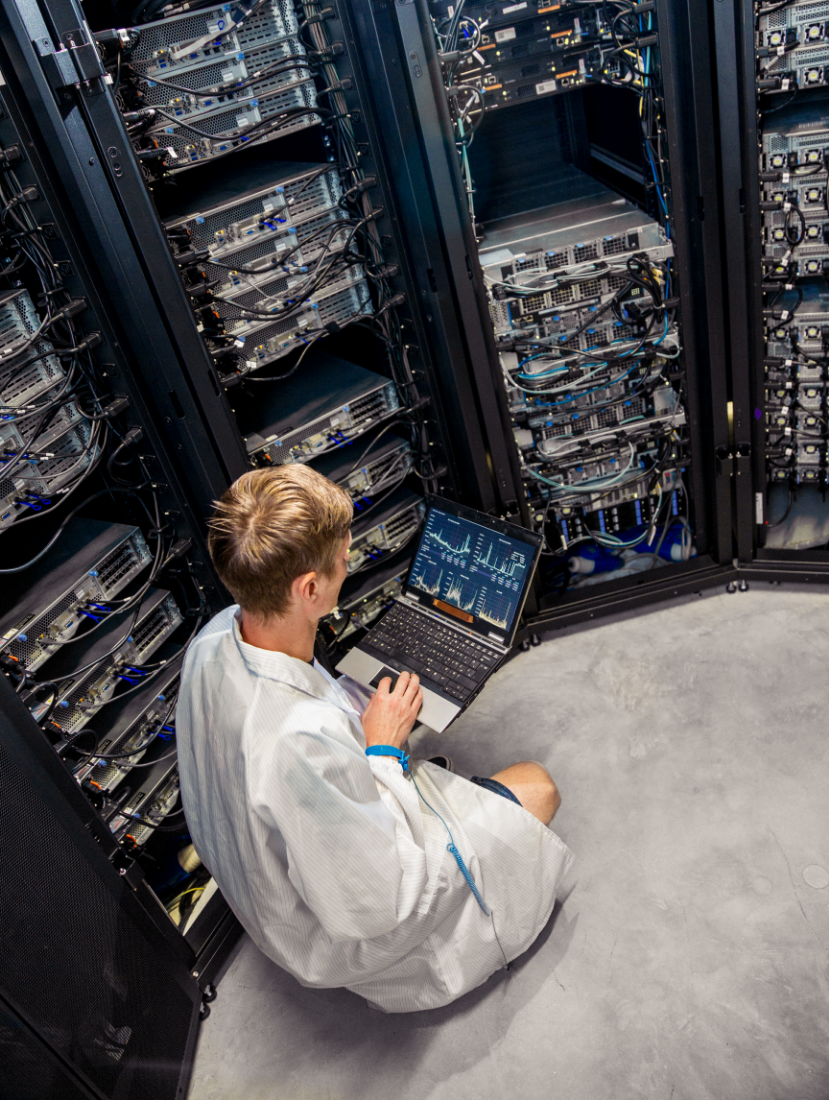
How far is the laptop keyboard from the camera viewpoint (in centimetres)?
227

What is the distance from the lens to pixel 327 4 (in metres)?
2.20

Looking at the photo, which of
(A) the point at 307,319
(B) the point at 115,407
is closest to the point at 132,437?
(B) the point at 115,407

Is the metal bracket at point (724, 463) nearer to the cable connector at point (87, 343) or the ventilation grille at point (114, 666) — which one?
the ventilation grille at point (114, 666)

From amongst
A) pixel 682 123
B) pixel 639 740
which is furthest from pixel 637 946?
pixel 682 123

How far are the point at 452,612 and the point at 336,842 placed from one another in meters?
1.01

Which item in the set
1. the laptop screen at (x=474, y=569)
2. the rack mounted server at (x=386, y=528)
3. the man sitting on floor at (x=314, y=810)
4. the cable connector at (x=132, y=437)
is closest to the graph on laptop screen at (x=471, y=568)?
the laptop screen at (x=474, y=569)

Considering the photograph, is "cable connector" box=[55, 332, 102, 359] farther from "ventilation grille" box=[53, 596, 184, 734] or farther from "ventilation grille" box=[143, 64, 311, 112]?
"ventilation grille" box=[53, 596, 184, 734]

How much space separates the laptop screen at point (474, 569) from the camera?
7.70 ft

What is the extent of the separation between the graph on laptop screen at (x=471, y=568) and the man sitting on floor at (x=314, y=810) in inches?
21.2

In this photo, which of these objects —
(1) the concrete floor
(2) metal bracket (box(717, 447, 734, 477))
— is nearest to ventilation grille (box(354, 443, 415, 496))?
(1) the concrete floor

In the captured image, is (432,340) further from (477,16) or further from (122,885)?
(122,885)

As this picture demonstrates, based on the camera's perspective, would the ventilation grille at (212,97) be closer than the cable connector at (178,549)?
Yes

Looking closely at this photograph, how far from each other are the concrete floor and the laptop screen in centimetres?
56

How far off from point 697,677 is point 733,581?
1.71ft
